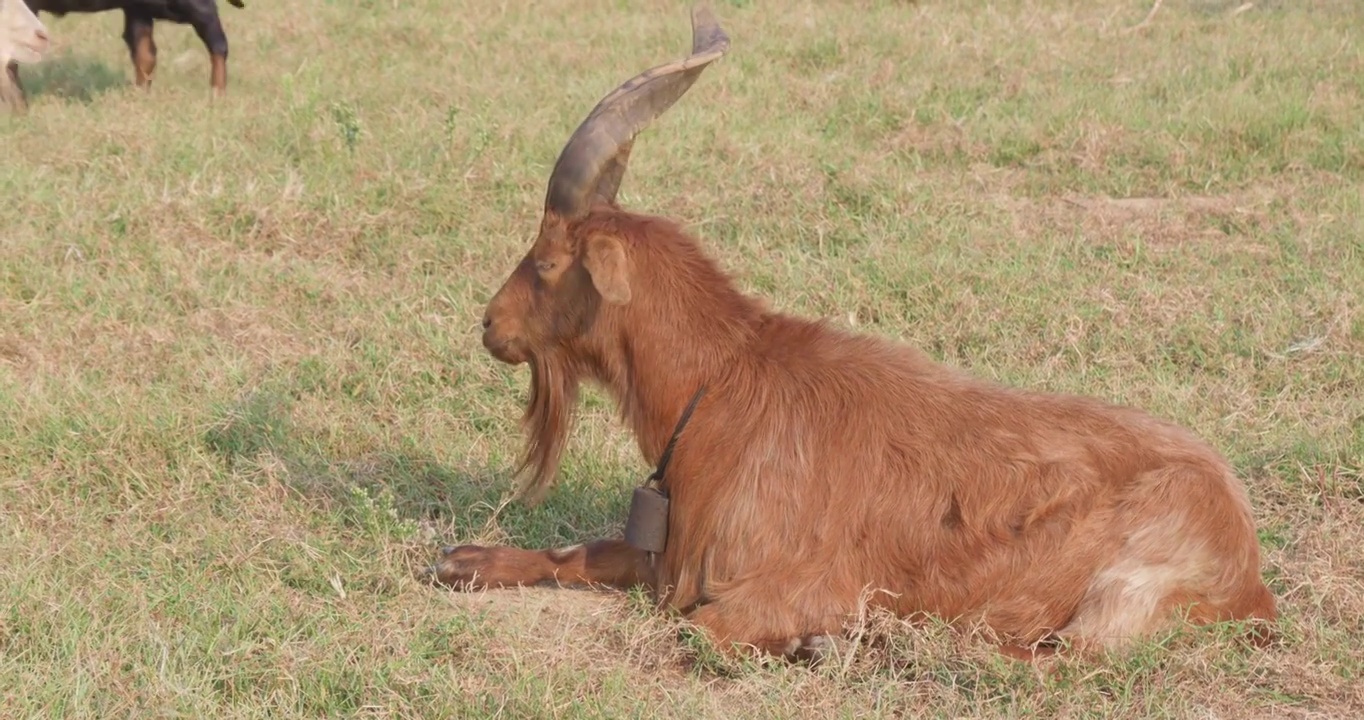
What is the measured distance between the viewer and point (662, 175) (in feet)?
26.5

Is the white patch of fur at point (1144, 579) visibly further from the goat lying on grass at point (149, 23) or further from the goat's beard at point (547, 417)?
the goat lying on grass at point (149, 23)

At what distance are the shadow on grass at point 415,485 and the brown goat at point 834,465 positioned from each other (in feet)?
1.77

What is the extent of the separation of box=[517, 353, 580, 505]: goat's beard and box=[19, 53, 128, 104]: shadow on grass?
638 cm

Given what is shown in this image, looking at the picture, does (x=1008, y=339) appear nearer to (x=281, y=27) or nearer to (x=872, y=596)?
(x=872, y=596)

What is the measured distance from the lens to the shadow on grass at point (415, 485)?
516 centimetres

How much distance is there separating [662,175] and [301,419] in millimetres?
2972

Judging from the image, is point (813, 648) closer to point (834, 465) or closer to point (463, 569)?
point (834, 465)

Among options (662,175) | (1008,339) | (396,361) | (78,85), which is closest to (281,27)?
(78,85)

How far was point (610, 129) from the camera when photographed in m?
4.32

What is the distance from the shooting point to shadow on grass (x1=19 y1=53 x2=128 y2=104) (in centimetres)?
1023

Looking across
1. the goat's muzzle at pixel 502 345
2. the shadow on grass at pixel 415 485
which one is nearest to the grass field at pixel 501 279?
the shadow on grass at pixel 415 485

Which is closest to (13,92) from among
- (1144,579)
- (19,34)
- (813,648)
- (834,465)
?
(19,34)

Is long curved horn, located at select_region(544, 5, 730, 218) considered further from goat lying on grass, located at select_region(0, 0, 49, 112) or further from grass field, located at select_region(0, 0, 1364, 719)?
goat lying on grass, located at select_region(0, 0, 49, 112)

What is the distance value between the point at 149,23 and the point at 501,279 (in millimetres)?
4917
